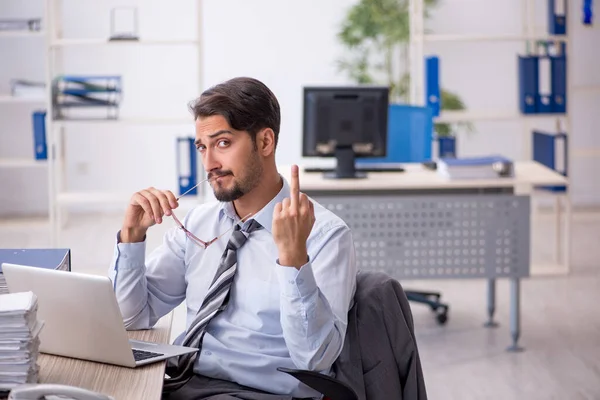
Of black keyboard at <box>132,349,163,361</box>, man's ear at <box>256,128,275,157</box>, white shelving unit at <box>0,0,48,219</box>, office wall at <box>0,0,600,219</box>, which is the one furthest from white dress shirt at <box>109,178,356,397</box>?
office wall at <box>0,0,600,219</box>

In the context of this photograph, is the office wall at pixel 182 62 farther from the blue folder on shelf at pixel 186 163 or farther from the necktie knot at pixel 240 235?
the necktie knot at pixel 240 235

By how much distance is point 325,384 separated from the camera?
1967 millimetres

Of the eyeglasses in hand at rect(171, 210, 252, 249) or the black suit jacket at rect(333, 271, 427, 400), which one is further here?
the eyeglasses in hand at rect(171, 210, 252, 249)

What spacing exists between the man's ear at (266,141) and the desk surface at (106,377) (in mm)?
539

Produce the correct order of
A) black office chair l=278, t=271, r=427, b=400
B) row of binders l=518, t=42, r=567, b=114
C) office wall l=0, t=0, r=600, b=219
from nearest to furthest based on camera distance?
black office chair l=278, t=271, r=427, b=400
row of binders l=518, t=42, r=567, b=114
office wall l=0, t=0, r=600, b=219

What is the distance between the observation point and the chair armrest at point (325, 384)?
1.94m

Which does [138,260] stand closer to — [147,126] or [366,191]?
[366,191]

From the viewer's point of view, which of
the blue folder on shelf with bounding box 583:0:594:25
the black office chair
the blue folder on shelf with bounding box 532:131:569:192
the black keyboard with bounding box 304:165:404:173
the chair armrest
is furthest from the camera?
the blue folder on shelf with bounding box 583:0:594:25

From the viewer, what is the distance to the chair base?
4656 millimetres

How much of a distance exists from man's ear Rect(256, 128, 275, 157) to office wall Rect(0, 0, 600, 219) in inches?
198

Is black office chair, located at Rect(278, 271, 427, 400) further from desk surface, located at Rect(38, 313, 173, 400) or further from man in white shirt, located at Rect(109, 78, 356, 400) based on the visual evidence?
desk surface, located at Rect(38, 313, 173, 400)

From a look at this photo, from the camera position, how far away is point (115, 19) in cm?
716

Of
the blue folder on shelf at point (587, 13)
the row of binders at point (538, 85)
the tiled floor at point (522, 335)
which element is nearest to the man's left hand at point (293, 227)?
the tiled floor at point (522, 335)

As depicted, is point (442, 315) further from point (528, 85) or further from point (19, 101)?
point (19, 101)
